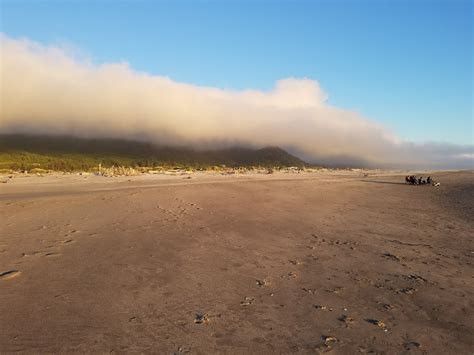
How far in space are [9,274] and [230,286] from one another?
482 centimetres

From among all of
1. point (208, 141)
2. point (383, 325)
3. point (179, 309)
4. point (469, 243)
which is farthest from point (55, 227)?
point (208, 141)

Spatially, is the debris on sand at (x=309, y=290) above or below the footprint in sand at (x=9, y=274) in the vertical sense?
below

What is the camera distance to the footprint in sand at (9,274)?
7.75m

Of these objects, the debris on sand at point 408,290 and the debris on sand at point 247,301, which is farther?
the debris on sand at point 408,290

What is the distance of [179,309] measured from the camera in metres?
6.52

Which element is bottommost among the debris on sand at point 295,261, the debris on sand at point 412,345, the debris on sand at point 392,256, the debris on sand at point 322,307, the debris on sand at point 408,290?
the debris on sand at point 412,345

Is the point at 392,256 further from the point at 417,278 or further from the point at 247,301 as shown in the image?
the point at 247,301

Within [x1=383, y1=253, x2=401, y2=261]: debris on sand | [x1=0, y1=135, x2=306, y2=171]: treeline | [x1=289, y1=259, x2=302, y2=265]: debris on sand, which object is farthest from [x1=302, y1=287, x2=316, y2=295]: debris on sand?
[x1=0, y1=135, x2=306, y2=171]: treeline

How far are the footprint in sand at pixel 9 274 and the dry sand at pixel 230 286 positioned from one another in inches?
1.6

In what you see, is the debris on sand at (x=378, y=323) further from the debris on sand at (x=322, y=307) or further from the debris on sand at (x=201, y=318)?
the debris on sand at (x=201, y=318)

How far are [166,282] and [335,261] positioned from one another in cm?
463

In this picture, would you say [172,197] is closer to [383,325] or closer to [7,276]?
[7,276]

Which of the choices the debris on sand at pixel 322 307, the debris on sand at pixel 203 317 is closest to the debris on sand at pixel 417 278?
the debris on sand at pixel 322 307

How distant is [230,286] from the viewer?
7.75 metres
